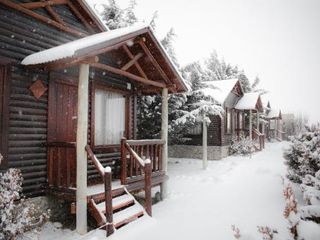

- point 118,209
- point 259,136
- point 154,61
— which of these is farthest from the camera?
point 259,136

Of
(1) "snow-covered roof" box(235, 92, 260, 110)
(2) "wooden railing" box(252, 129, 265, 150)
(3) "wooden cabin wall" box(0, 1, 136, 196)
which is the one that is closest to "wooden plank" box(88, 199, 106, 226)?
(3) "wooden cabin wall" box(0, 1, 136, 196)

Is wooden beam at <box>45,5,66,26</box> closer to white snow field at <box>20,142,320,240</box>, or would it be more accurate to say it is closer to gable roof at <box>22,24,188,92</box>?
gable roof at <box>22,24,188,92</box>

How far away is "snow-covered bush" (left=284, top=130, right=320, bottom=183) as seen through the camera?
8.11 metres

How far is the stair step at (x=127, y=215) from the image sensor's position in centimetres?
683

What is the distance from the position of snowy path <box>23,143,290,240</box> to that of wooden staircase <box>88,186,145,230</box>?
7.9 inches

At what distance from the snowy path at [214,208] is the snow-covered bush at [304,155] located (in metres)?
0.97

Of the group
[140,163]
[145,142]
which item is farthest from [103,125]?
[140,163]

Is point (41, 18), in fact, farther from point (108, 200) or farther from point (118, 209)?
point (118, 209)

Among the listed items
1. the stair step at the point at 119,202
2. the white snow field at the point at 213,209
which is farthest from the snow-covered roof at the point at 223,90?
the stair step at the point at 119,202

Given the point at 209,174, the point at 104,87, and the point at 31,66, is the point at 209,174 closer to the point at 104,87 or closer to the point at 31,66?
the point at 104,87

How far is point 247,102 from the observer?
2477 cm

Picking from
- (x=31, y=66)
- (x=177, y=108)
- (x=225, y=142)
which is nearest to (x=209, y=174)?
(x=177, y=108)

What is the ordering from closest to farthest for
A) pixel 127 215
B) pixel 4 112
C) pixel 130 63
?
pixel 4 112 → pixel 127 215 → pixel 130 63

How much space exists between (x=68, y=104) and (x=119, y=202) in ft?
11.0
